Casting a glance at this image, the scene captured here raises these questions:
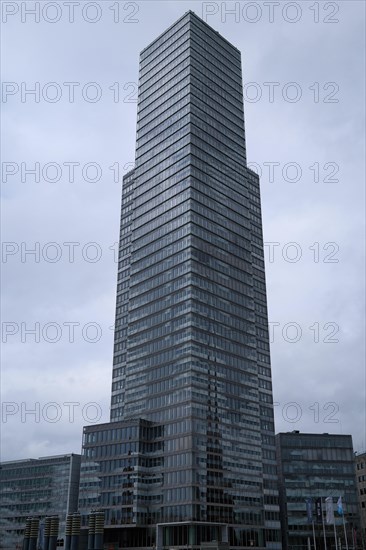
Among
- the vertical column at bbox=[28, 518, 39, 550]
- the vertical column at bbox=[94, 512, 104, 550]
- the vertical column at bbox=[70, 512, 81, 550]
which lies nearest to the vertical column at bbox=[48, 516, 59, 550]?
the vertical column at bbox=[28, 518, 39, 550]

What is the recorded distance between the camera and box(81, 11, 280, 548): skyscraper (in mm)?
142750

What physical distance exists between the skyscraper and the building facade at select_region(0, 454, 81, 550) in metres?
29.8

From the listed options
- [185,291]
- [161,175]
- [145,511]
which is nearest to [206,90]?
[161,175]

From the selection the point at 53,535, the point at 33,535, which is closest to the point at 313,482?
the point at 53,535

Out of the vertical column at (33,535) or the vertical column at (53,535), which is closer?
the vertical column at (53,535)

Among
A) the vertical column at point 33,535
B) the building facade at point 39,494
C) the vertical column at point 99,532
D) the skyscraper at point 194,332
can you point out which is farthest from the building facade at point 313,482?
the vertical column at point 33,535

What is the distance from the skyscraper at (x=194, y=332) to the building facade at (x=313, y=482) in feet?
37.1

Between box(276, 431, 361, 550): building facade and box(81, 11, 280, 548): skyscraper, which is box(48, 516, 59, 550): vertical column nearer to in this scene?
box(81, 11, 280, 548): skyscraper

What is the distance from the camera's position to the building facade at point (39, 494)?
605 feet

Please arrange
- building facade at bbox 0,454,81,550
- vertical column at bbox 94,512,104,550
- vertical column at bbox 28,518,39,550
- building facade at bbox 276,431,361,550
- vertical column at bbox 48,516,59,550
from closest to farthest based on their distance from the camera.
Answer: vertical column at bbox 94,512,104,550 < vertical column at bbox 48,516,59,550 < vertical column at bbox 28,518,39,550 < building facade at bbox 276,431,361,550 < building facade at bbox 0,454,81,550

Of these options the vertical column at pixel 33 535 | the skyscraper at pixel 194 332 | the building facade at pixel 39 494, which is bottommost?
the vertical column at pixel 33 535

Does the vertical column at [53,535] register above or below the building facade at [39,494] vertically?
below

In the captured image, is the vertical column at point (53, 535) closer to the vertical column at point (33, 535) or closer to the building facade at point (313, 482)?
the vertical column at point (33, 535)

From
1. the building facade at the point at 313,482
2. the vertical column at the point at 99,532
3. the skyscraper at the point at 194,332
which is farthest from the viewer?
the building facade at the point at 313,482
